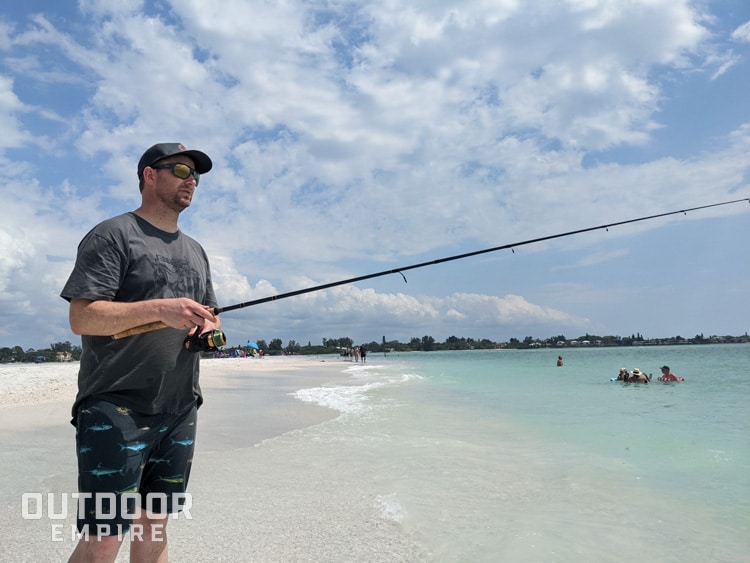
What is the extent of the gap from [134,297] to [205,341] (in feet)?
1.09

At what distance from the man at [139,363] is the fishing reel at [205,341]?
0.7 inches

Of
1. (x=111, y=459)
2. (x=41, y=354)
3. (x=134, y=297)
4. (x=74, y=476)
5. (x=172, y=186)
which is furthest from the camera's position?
(x=41, y=354)

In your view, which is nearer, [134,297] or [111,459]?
[111,459]

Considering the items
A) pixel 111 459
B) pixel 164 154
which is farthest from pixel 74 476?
pixel 164 154

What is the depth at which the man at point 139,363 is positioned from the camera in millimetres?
1874

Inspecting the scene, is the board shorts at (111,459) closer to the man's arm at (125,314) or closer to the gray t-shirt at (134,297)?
the gray t-shirt at (134,297)

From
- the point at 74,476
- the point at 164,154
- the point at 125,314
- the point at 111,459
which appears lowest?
the point at 74,476

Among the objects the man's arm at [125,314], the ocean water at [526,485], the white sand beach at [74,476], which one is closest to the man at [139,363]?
the man's arm at [125,314]

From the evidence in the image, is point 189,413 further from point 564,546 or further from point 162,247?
point 564,546

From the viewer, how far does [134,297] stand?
2.04 metres

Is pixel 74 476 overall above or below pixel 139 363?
below

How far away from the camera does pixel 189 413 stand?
230 centimetres

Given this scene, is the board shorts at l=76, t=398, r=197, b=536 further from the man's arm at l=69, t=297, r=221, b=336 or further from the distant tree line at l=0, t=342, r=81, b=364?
the distant tree line at l=0, t=342, r=81, b=364

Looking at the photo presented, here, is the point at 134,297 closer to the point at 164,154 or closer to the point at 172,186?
the point at 172,186
